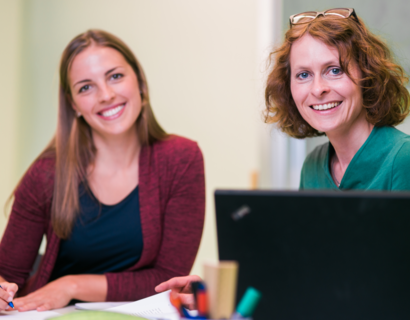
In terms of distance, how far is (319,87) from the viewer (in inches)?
42.6

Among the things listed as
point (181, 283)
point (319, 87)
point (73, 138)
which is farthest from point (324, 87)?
point (73, 138)

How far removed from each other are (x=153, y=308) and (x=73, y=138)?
893 mm

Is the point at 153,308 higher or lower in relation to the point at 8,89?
lower

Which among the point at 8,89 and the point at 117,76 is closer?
the point at 117,76

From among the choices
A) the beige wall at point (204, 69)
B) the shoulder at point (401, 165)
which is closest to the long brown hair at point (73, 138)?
the shoulder at point (401, 165)

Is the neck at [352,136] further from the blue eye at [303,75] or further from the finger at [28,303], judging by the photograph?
the finger at [28,303]

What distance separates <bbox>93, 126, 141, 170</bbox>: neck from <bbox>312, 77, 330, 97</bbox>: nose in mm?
765

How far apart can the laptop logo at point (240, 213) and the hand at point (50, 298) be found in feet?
2.46

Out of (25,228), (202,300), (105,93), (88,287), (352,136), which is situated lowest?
(88,287)

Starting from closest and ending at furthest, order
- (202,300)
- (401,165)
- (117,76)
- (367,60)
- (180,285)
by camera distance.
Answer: (202,300) < (180,285) < (401,165) < (367,60) < (117,76)

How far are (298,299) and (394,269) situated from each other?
0.13 meters

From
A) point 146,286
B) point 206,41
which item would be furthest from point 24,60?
point 146,286

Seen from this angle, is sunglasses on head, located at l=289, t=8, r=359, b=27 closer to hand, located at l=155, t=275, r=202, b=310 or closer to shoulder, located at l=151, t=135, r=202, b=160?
shoulder, located at l=151, t=135, r=202, b=160

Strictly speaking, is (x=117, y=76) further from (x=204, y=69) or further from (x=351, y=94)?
(x=204, y=69)
